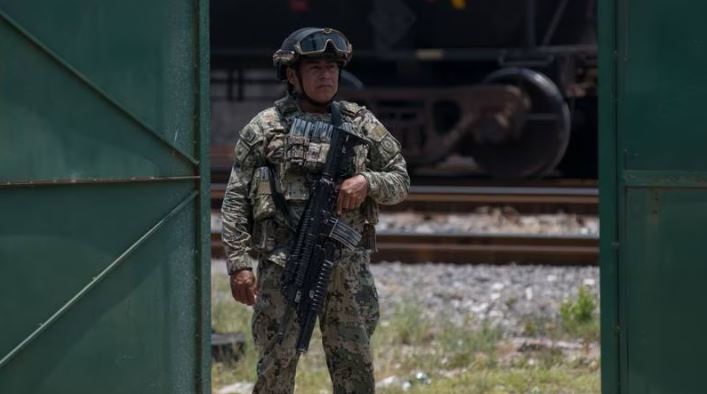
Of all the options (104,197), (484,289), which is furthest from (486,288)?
(104,197)

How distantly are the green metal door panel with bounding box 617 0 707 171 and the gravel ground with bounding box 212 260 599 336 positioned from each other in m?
3.48

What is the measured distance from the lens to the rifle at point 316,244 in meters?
4.76

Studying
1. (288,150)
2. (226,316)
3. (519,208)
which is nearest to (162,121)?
(288,150)

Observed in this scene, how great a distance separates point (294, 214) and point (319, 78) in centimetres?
53

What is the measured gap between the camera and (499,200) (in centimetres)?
1272

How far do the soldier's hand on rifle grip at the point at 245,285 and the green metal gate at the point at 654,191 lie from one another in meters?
1.35

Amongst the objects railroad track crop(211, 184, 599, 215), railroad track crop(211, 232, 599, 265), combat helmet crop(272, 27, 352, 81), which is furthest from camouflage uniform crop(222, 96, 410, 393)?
railroad track crop(211, 184, 599, 215)

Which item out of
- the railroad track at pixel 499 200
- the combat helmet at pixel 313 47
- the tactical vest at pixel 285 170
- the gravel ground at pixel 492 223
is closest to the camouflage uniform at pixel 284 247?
the tactical vest at pixel 285 170

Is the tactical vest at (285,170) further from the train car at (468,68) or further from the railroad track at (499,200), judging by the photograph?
the train car at (468,68)

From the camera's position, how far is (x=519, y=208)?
12.6m

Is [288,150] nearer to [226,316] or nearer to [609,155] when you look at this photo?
[609,155]

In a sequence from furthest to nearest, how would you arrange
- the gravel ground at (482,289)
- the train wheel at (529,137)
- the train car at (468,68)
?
1. the train car at (468,68)
2. the train wheel at (529,137)
3. the gravel ground at (482,289)

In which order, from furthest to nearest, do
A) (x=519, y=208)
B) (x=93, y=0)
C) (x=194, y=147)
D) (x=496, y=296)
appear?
(x=519, y=208)
(x=496, y=296)
(x=194, y=147)
(x=93, y=0)

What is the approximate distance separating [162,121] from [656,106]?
1878mm
